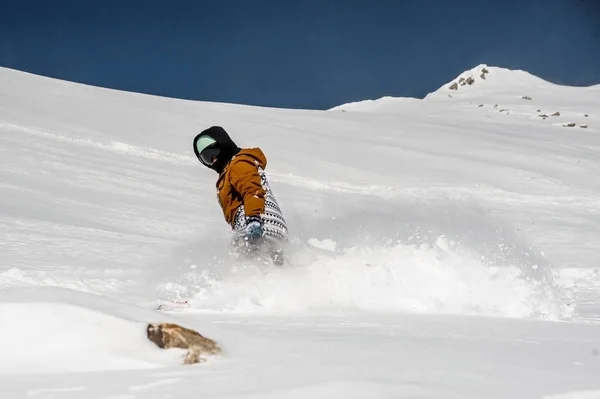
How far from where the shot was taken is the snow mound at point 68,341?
2184mm

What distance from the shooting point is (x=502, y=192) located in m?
13.4

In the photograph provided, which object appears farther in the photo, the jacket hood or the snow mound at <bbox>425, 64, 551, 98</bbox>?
the snow mound at <bbox>425, 64, 551, 98</bbox>

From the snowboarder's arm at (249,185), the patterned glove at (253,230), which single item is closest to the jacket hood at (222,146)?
the snowboarder's arm at (249,185)

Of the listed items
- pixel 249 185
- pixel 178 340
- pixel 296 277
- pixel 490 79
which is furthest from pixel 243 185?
pixel 490 79

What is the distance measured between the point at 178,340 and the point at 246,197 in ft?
7.16

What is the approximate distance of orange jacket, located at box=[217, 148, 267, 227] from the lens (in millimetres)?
4445

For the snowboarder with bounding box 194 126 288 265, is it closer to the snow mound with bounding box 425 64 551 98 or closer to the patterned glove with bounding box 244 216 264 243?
the patterned glove with bounding box 244 216 264 243

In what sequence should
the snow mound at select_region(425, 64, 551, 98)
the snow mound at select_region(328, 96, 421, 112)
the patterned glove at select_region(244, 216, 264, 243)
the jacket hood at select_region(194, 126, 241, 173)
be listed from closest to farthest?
the patterned glove at select_region(244, 216, 264, 243)
the jacket hood at select_region(194, 126, 241, 173)
the snow mound at select_region(328, 96, 421, 112)
the snow mound at select_region(425, 64, 551, 98)

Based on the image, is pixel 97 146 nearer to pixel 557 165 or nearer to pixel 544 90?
pixel 557 165

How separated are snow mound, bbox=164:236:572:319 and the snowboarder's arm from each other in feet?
1.37

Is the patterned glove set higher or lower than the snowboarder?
lower

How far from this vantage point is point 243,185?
454 cm

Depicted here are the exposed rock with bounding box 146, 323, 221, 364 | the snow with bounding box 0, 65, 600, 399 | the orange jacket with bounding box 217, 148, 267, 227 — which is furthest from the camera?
the orange jacket with bounding box 217, 148, 267, 227

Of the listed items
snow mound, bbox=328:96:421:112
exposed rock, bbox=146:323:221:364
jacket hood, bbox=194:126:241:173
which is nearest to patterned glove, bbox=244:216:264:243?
jacket hood, bbox=194:126:241:173
